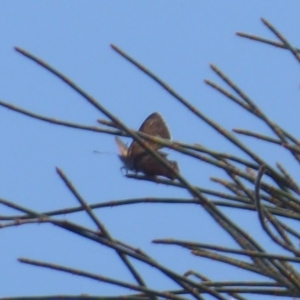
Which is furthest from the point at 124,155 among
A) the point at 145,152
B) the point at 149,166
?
the point at 149,166

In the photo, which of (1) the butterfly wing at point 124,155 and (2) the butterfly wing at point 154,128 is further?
(1) the butterfly wing at point 124,155

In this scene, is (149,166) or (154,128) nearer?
(149,166)

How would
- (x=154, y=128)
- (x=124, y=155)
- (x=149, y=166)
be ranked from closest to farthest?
(x=149, y=166) → (x=154, y=128) → (x=124, y=155)

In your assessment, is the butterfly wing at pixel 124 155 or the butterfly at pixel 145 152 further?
the butterfly wing at pixel 124 155

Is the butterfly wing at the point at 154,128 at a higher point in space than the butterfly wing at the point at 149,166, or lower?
higher

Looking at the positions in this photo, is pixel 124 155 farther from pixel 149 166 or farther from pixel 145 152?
pixel 149 166

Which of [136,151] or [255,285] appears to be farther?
[136,151]

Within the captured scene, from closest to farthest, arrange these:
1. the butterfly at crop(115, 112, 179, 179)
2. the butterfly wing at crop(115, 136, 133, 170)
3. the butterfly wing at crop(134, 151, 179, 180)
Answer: the butterfly wing at crop(134, 151, 179, 180) → the butterfly at crop(115, 112, 179, 179) → the butterfly wing at crop(115, 136, 133, 170)

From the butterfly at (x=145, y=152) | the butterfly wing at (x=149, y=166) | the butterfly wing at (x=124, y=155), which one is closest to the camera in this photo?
the butterfly wing at (x=149, y=166)

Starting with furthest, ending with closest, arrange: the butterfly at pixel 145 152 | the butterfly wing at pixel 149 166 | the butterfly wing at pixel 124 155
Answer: the butterfly wing at pixel 124 155
the butterfly at pixel 145 152
the butterfly wing at pixel 149 166

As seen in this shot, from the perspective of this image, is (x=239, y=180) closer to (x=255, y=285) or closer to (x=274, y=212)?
(x=274, y=212)

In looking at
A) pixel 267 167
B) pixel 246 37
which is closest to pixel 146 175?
pixel 246 37
